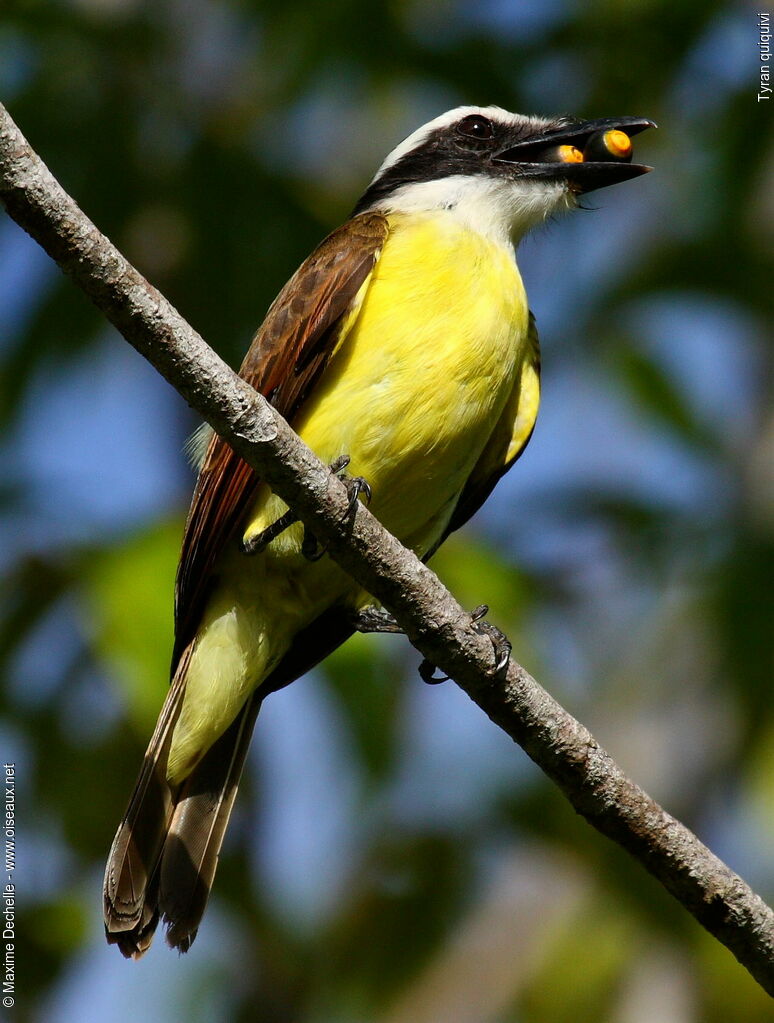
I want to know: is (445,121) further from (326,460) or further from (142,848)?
(142,848)

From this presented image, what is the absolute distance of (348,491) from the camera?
9.72 feet

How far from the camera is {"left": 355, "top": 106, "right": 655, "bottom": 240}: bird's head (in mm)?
4410

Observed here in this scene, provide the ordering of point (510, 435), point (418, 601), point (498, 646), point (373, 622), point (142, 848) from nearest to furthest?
point (418, 601) < point (498, 646) < point (142, 848) < point (373, 622) < point (510, 435)

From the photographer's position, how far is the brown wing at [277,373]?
12.3 feet

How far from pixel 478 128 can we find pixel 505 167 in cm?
22

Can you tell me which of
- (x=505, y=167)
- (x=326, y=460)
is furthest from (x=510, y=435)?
(x=505, y=167)

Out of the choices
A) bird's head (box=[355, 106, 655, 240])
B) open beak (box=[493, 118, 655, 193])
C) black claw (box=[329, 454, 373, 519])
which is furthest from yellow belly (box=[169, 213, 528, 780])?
open beak (box=[493, 118, 655, 193])

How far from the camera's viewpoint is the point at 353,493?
2.96 meters

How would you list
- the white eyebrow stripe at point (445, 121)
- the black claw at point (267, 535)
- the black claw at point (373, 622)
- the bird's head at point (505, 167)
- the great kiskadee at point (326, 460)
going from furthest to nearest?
the white eyebrow stripe at point (445, 121)
the bird's head at point (505, 167)
the black claw at point (373, 622)
the great kiskadee at point (326, 460)
the black claw at point (267, 535)

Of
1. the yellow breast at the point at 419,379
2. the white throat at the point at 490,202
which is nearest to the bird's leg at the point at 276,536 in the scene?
the yellow breast at the point at 419,379

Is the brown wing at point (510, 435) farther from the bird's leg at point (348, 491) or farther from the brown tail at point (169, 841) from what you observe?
the brown tail at point (169, 841)

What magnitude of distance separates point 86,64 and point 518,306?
1791 mm

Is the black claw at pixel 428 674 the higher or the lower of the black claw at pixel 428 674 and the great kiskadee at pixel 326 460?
the lower

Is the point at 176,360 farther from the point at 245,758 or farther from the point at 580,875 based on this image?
the point at 580,875
